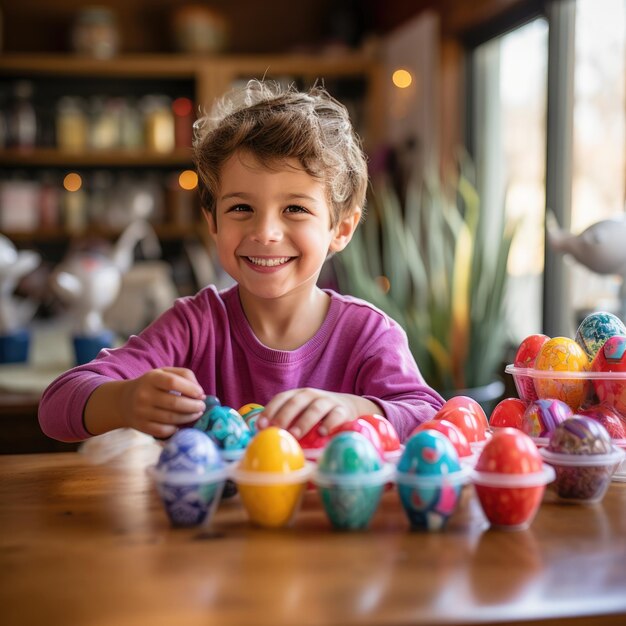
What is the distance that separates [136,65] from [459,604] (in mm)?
4511

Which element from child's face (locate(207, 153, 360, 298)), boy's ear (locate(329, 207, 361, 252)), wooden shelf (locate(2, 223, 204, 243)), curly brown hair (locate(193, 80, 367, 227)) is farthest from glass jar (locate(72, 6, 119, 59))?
child's face (locate(207, 153, 360, 298))

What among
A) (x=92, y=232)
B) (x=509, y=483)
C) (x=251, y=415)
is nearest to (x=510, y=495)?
(x=509, y=483)

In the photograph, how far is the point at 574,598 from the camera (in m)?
0.60

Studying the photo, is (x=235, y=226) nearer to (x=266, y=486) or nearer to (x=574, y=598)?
(x=266, y=486)

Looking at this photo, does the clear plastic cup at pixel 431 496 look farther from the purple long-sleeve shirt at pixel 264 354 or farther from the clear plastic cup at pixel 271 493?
the purple long-sleeve shirt at pixel 264 354

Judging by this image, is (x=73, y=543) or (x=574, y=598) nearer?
(x=574, y=598)

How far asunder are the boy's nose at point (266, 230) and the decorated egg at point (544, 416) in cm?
39

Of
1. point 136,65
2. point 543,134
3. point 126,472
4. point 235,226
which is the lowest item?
point 126,472

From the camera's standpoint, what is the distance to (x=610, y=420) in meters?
0.91

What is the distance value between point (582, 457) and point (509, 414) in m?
0.18

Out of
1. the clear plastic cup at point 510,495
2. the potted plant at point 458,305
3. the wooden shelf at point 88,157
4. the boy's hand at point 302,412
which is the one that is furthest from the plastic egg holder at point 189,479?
the wooden shelf at point 88,157

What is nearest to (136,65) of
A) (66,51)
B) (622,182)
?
(66,51)

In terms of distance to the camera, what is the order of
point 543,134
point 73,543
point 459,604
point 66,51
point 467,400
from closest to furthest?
point 459,604 < point 73,543 < point 467,400 < point 543,134 < point 66,51

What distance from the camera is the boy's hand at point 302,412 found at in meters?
0.87
